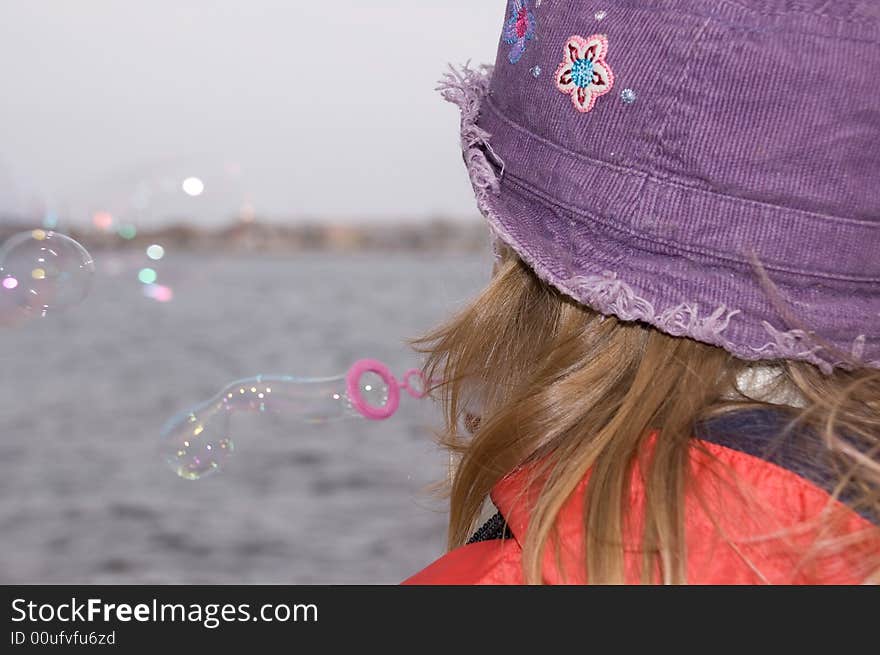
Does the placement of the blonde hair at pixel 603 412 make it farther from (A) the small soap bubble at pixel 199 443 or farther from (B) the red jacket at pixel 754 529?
(A) the small soap bubble at pixel 199 443

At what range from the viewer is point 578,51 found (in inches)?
61.2

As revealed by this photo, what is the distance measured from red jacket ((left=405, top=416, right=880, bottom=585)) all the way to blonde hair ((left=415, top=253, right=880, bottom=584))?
0.02m

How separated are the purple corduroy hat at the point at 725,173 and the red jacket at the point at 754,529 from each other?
0.64 ft

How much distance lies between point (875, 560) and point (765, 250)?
422 mm

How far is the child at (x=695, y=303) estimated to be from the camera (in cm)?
133

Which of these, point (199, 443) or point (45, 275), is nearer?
point (199, 443)

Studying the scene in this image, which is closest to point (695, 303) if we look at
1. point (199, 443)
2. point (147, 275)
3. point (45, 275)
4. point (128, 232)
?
point (199, 443)

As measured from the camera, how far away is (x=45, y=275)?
3230 mm

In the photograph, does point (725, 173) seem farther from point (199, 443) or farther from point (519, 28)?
point (199, 443)

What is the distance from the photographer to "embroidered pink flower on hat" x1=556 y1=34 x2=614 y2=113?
1.51 meters

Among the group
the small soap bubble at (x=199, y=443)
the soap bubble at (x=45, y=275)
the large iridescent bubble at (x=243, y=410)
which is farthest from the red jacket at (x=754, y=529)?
the soap bubble at (x=45, y=275)

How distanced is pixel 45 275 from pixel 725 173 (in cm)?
235
